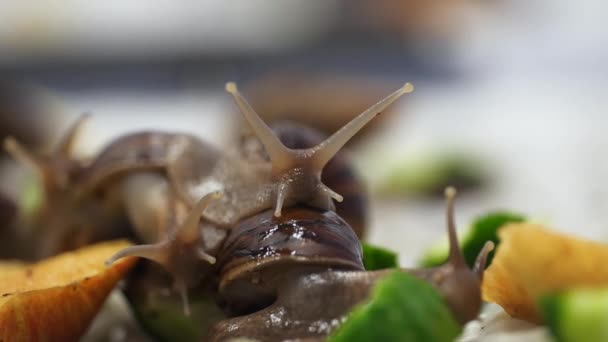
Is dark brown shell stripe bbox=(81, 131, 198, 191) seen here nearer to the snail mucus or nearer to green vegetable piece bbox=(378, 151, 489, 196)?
the snail mucus

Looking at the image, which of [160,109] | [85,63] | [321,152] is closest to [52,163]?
[321,152]

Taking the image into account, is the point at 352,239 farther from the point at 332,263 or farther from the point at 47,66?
the point at 47,66

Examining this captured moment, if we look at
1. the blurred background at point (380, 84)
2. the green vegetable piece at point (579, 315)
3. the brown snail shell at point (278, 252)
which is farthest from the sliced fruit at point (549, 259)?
the blurred background at point (380, 84)

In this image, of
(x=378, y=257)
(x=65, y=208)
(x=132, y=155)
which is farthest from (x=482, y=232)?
(x=65, y=208)

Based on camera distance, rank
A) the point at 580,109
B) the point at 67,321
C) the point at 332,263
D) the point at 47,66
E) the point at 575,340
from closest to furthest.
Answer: the point at 575,340, the point at 332,263, the point at 67,321, the point at 580,109, the point at 47,66

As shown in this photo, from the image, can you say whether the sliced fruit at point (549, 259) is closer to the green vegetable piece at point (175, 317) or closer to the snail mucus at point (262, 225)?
the snail mucus at point (262, 225)

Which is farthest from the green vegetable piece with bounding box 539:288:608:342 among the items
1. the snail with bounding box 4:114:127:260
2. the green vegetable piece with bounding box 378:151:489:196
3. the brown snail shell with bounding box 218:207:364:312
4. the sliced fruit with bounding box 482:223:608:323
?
the green vegetable piece with bounding box 378:151:489:196
